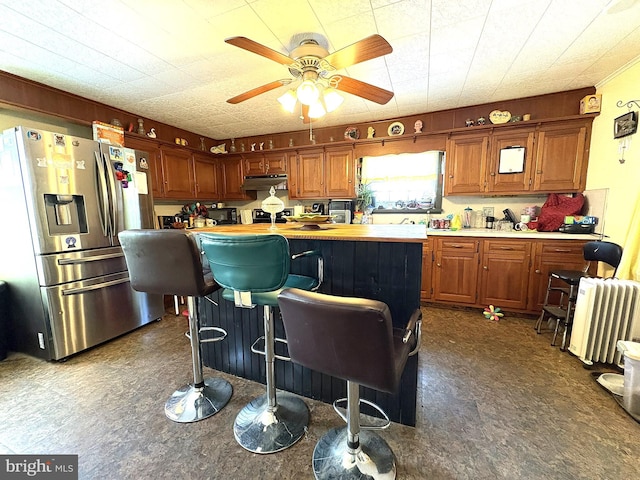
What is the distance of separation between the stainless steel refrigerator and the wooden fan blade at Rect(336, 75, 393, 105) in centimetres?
229

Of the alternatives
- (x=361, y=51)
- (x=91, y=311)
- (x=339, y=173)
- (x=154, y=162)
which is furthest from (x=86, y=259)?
(x=339, y=173)

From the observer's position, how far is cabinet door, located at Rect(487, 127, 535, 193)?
3.05 metres

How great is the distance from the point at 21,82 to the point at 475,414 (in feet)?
15.1

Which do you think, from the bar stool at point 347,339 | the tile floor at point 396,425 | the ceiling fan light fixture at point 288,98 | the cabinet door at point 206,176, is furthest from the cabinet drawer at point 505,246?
the cabinet door at point 206,176

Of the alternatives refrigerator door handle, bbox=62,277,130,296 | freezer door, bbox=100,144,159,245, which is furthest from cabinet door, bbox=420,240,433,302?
refrigerator door handle, bbox=62,277,130,296

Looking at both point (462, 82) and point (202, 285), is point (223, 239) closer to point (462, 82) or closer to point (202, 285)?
point (202, 285)

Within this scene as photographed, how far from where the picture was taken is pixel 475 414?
1.62m

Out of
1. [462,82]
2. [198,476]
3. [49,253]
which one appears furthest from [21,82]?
[462,82]

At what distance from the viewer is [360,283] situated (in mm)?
1556

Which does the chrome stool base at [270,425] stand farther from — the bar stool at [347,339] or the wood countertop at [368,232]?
the wood countertop at [368,232]

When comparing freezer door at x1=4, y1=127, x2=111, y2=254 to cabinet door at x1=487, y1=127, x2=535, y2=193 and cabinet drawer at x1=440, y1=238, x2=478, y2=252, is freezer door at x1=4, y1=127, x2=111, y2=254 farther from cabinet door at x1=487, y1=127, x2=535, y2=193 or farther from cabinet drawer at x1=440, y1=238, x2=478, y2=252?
cabinet door at x1=487, y1=127, x2=535, y2=193

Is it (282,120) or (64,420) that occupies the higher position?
(282,120)

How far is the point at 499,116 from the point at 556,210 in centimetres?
129

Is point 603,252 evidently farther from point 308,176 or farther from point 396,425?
point 308,176
